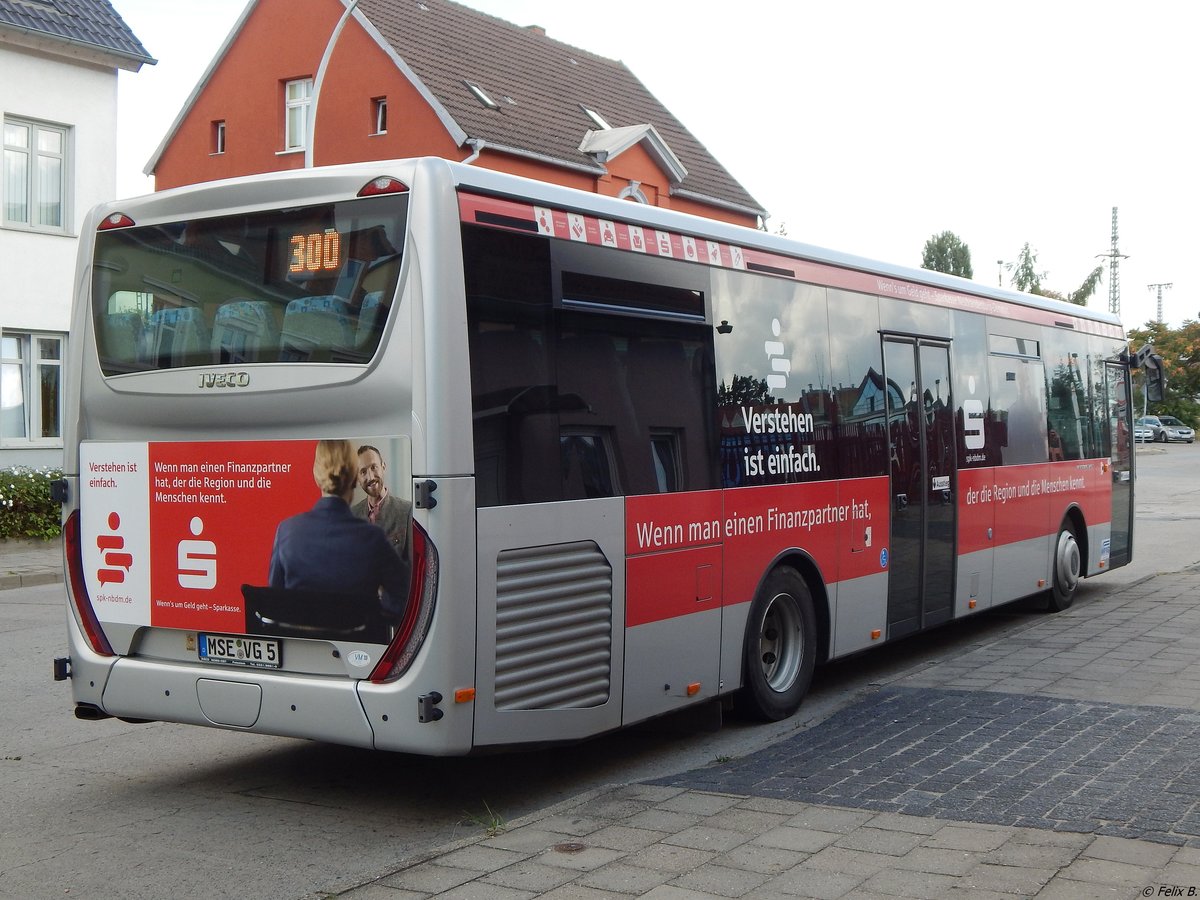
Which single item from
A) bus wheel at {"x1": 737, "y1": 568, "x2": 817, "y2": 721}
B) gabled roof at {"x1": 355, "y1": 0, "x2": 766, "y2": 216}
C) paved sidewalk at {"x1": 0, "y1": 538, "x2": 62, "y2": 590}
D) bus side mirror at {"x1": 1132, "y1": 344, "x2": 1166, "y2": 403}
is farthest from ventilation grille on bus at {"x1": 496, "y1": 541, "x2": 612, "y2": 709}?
gabled roof at {"x1": 355, "y1": 0, "x2": 766, "y2": 216}

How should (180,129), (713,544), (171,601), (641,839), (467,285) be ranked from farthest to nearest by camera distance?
1. (180,129)
2. (713,544)
3. (171,601)
4. (467,285)
5. (641,839)

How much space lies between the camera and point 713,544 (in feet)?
24.2

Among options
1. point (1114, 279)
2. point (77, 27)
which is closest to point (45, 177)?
point (77, 27)

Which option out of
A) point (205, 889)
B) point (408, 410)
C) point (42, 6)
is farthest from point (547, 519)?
point (42, 6)

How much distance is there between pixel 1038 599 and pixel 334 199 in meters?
9.48

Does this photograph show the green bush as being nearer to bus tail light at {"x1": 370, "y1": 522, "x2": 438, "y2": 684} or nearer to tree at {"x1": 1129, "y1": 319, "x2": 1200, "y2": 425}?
bus tail light at {"x1": 370, "y1": 522, "x2": 438, "y2": 684}

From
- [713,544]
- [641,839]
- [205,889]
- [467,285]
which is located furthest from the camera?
[713,544]

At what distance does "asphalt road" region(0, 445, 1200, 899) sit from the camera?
5.36 m

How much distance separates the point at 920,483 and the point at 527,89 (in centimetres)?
2770

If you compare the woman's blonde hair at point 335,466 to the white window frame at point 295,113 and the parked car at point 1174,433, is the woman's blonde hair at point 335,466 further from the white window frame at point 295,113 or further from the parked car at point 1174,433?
the parked car at point 1174,433

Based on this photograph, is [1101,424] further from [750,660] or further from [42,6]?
[42,6]

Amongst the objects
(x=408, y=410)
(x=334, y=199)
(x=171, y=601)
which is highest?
(x=334, y=199)

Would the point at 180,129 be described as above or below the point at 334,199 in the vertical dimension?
above

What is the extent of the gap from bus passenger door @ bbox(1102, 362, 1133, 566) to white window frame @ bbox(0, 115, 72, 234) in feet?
60.3
